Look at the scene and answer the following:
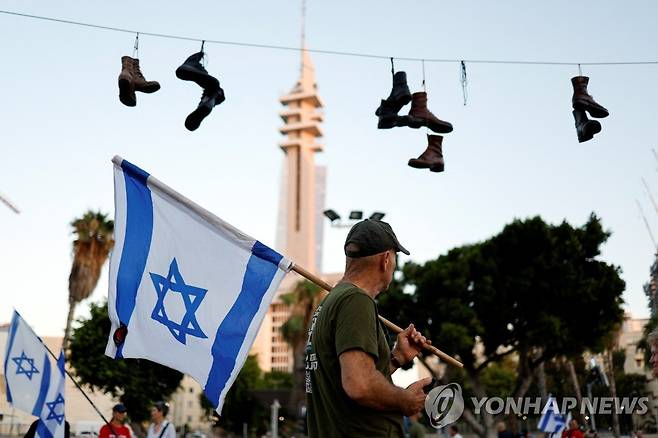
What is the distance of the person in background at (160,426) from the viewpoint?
8438mm

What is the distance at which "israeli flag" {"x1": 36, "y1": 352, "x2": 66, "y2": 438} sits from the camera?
7.63 m

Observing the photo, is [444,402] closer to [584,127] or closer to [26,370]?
[584,127]

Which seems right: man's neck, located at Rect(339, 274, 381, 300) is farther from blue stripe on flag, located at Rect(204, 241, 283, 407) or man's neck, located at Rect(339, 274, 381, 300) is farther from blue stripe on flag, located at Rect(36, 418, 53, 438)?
blue stripe on flag, located at Rect(36, 418, 53, 438)

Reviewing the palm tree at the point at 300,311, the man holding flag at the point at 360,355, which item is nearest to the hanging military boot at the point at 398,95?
the man holding flag at the point at 360,355

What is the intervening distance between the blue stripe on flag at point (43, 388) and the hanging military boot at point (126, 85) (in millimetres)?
3190

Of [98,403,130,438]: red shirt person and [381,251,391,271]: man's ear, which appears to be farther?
[98,403,130,438]: red shirt person

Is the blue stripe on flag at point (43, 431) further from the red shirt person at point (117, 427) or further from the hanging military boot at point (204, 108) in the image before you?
the hanging military boot at point (204, 108)

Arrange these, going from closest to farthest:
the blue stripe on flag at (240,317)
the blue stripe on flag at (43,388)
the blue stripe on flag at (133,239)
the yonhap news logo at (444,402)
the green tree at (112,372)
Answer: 1. the yonhap news logo at (444,402)
2. the blue stripe on flag at (240,317)
3. the blue stripe on flag at (133,239)
4. the blue stripe on flag at (43,388)
5. the green tree at (112,372)

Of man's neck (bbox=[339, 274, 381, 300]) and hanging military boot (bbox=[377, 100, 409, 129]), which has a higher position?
hanging military boot (bbox=[377, 100, 409, 129])

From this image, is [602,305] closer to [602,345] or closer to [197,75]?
[602,345]

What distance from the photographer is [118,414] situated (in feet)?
29.0

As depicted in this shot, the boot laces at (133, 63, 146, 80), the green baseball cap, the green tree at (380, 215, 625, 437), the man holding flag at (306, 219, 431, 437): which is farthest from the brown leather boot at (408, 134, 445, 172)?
the green tree at (380, 215, 625, 437)

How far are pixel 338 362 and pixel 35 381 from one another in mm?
6504

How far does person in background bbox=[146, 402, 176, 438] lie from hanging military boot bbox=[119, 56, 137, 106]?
3.91m
